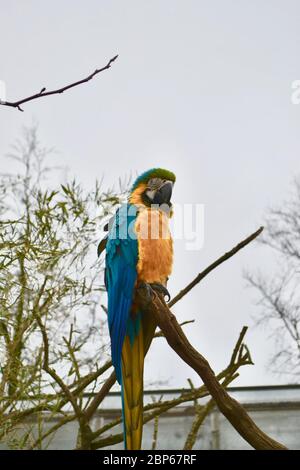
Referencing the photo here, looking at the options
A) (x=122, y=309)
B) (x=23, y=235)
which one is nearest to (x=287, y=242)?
(x=23, y=235)

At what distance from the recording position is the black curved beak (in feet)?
3.54

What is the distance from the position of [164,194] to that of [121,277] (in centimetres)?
18

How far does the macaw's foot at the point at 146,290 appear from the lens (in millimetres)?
959

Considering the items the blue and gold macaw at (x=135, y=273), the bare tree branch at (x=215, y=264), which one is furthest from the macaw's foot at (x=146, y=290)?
the bare tree branch at (x=215, y=264)

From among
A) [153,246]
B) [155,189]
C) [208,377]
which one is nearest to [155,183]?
[155,189]

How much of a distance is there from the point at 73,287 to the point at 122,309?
1.47 ft

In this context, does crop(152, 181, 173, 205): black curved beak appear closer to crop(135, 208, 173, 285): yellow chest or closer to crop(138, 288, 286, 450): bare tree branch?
crop(135, 208, 173, 285): yellow chest

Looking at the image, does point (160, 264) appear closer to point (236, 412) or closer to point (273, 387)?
point (236, 412)

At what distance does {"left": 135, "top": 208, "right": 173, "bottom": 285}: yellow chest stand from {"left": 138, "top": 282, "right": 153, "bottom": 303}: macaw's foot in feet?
0.04

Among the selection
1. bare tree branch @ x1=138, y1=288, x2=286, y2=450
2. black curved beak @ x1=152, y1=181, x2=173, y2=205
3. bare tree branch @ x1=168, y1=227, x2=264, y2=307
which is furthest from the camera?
black curved beak @ x1=152, y1=181, x2=173, y2=205

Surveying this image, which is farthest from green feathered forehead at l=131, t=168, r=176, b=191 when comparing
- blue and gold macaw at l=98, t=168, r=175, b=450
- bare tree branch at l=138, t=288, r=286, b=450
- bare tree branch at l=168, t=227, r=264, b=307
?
bare tree branch at l=138, t=288, r=286, b=450

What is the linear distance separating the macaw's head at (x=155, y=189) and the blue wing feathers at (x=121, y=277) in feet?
0.13

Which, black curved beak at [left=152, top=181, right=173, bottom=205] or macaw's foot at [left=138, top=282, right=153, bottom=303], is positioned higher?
black curved beak at [left=152, top=181, right=173, bottom=205]

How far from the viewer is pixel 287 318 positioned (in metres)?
2.10
